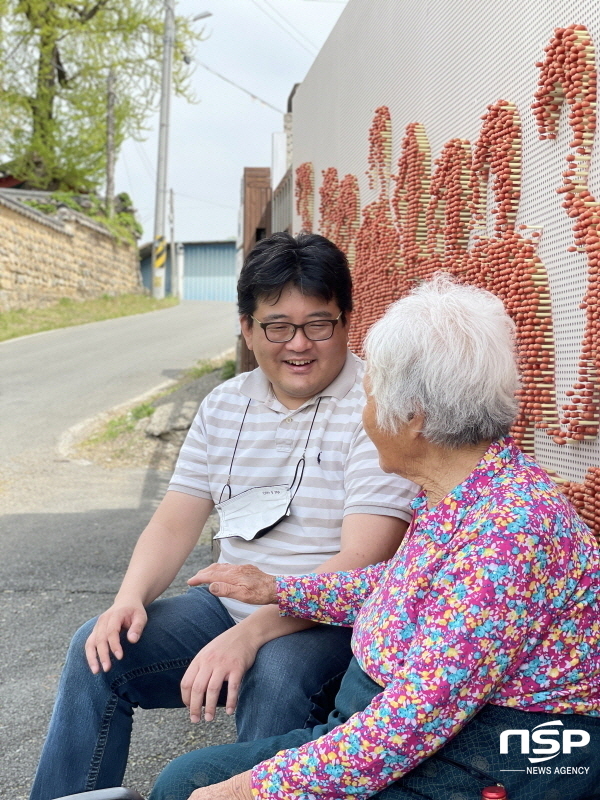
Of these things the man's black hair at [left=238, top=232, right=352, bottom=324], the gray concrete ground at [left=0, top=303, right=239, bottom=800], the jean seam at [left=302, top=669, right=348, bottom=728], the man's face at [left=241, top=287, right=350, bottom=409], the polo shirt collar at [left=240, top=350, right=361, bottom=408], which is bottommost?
the gray concrete ground at [left=0, top=303, right=239, bottom=800]

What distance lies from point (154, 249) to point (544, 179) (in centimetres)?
2329

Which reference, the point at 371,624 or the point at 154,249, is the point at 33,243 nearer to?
the point at 154,249

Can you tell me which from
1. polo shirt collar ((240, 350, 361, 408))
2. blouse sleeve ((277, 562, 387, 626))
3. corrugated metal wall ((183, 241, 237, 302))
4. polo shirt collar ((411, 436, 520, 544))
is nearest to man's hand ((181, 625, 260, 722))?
blouse sleeve ((277, 562, 387, 626))

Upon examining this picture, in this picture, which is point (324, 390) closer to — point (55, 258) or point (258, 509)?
point (258, 509)

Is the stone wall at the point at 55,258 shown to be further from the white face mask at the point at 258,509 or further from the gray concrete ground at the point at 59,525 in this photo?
the white face mask at the point at 258,509

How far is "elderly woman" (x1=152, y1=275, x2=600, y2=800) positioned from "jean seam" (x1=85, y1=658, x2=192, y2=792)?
1.30ft

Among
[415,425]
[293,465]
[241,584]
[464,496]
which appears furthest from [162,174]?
[464,496]

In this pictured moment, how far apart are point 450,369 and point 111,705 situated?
114 centimetres

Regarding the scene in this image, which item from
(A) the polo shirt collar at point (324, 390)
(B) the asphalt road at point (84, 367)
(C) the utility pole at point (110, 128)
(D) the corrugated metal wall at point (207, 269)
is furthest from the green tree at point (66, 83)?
(A) the polo shirt collar at point (324, 390)

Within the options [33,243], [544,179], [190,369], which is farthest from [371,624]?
[33,243]

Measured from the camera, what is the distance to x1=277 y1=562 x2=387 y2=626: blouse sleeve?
198 centimetres

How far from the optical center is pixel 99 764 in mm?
2033

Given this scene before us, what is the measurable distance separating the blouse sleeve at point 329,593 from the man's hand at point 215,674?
5.3 inches

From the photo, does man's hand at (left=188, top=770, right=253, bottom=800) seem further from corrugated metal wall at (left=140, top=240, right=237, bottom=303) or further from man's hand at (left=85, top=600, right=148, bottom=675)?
corrugated metal wall at (left=140, top=240, right=237, bottom=303)
